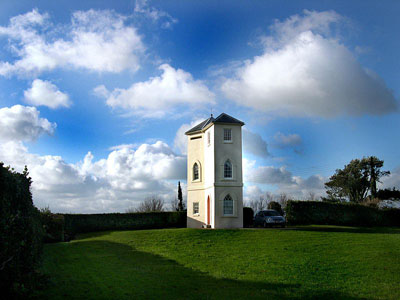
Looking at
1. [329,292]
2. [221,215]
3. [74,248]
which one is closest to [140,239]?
[74,248]

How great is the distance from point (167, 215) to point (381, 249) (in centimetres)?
2549

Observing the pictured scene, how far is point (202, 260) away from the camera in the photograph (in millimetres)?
20703

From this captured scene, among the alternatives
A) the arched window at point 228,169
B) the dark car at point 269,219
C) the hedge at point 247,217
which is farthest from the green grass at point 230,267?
the hedge at point 247,217

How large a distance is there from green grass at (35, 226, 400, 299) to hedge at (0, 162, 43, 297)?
1.42 metres

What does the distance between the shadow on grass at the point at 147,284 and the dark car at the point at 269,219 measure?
660 inches

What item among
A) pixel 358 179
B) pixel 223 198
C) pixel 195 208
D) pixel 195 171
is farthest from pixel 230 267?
pixel 358 179

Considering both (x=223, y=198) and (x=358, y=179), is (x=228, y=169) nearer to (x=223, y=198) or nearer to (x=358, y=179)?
(x=223, y=198)

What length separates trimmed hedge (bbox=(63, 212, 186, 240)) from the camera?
40.6 meters

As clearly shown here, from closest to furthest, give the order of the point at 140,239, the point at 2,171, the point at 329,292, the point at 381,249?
1. the point at 2,171
2. the point at 329,292
3. the point at 381,249
4. the point at 140,239

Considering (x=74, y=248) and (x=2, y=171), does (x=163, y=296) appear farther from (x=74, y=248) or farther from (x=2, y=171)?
(x=74, y=248)

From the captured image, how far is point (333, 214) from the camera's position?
42.1m

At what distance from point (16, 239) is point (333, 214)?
37292 mm

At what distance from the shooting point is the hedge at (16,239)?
10.6 metres

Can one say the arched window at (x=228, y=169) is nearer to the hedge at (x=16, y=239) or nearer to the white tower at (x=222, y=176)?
the white tower at (x=222, y=176)
